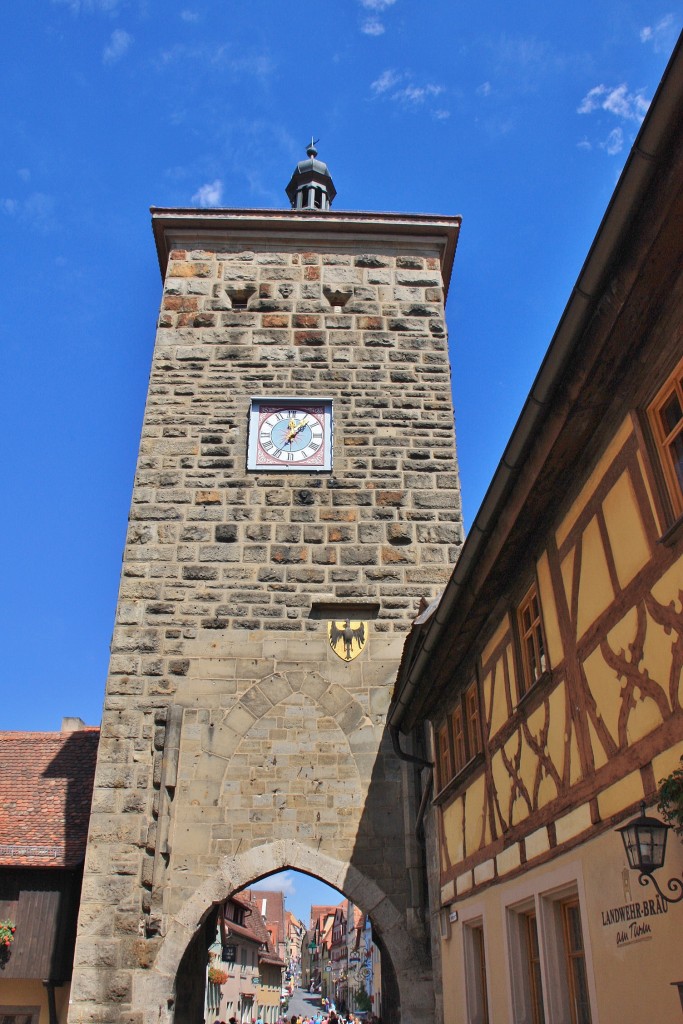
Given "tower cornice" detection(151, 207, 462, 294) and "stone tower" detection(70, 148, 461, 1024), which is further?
"tower cornice" detection(151, 207, 462, 294)

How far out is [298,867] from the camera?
7.98 meters

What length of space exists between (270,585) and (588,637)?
527 centimetres

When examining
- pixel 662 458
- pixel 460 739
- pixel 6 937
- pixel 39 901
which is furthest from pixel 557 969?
pixel 6 937

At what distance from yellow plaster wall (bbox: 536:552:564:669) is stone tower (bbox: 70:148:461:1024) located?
4047 mm

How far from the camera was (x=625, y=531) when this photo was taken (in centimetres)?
371

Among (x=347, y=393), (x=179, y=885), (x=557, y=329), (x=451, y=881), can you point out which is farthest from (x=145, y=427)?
(x=557, y=329)

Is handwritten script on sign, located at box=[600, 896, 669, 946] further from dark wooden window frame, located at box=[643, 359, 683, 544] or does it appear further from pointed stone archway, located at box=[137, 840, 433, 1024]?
pointed stone archway, located at box=[137, 840, 433, 1024]

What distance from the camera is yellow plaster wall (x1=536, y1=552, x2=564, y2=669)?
446cm

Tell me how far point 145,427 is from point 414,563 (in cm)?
327

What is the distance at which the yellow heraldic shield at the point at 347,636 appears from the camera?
877 centimetres

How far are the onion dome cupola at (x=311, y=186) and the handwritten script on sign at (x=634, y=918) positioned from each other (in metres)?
11.8

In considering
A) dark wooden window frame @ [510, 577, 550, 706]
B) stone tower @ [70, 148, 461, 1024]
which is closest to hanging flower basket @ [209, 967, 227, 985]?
stone tower @ [70, 148, 461, 1024]

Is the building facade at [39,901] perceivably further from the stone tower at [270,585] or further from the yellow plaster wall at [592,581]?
the yellow plaster wall at [592,581]

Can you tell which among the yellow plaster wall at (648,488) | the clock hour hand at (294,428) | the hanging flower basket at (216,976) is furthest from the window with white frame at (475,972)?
the hanging flower basket at (216,976)
